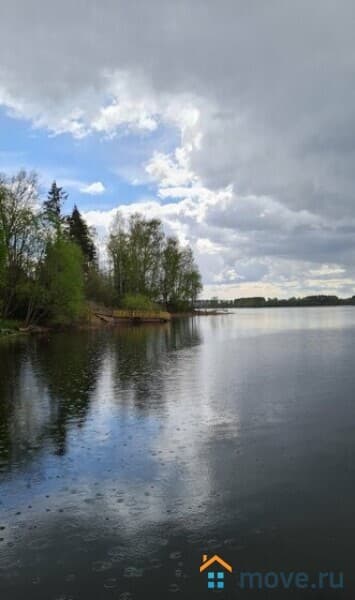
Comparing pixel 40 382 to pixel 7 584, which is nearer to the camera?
pixel 7 584

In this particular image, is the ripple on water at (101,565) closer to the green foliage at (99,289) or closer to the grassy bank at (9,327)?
the grassy bank at (9,327)

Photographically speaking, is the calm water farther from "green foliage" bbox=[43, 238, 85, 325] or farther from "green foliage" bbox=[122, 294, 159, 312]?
"green foliage" bbox=[122, 294, 159, 312]

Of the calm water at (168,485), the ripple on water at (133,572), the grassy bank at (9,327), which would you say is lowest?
the ripple on water at (133,572)

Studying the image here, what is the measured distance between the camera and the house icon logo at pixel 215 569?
517 centimetres

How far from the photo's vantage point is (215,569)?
5.44 m

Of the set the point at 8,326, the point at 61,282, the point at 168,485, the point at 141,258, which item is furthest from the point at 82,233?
the point at 168,485

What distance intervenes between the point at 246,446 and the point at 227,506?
10.2 feet

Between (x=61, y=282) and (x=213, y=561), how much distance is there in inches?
1896

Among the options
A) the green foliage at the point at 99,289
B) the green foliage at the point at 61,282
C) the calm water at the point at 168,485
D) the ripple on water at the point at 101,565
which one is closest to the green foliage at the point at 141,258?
the green foliage at the point at 99,289

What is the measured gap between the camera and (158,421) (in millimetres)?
12172

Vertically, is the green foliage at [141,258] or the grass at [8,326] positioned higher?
the green foliage at [141,258]

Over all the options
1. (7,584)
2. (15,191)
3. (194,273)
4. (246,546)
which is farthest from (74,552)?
(194,273)

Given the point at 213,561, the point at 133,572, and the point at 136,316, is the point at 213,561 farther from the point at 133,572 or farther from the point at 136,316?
the point at 136,316

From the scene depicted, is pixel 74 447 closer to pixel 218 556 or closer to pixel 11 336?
pixel 218 556
